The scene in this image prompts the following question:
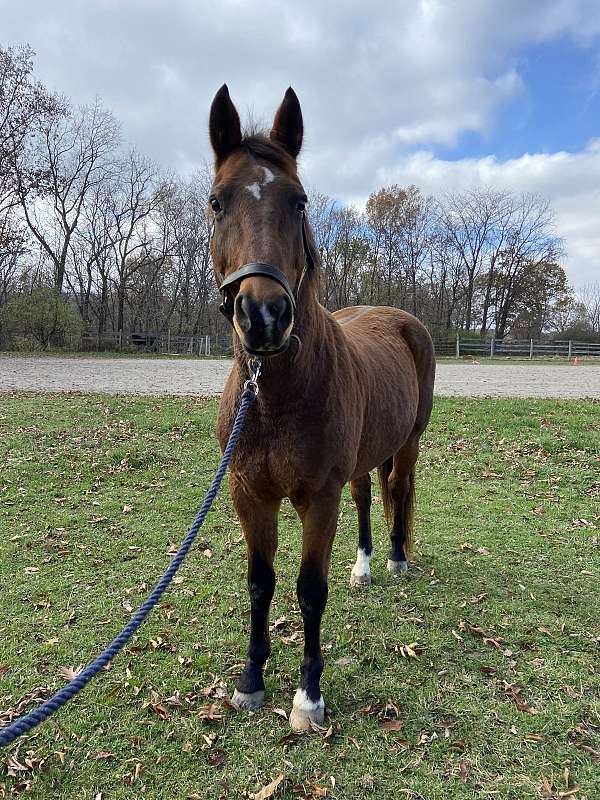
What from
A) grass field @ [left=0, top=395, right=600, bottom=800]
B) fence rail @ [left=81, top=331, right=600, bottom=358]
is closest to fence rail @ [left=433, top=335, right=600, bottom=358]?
fence rail @ [left=81, top=331, right=600, bottom=358]

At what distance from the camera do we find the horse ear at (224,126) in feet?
7.14

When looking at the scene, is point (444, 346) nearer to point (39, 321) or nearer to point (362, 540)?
point (39, 321)

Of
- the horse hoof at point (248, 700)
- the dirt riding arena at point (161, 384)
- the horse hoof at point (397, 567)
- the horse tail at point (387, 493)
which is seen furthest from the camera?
the dirt riding arena at point (161, 384)

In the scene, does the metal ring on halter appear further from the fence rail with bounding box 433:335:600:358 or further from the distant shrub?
the fence rail with bounding box 433:335:600:358

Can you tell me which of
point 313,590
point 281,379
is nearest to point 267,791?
point 313,590

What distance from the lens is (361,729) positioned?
249 centimetres

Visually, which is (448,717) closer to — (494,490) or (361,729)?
(361,729)

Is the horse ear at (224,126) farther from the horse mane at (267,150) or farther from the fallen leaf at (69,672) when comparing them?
the fallen leaf at (69,672)

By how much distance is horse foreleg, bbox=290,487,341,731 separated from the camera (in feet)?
8.12

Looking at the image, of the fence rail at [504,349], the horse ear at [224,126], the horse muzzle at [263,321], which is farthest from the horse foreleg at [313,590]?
the fence rail at [504,349]

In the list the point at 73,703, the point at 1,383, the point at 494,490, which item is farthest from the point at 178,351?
the point at 73,703

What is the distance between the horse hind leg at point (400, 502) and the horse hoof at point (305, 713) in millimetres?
1767

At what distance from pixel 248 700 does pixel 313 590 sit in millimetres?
728

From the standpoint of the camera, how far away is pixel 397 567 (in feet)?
13.6
